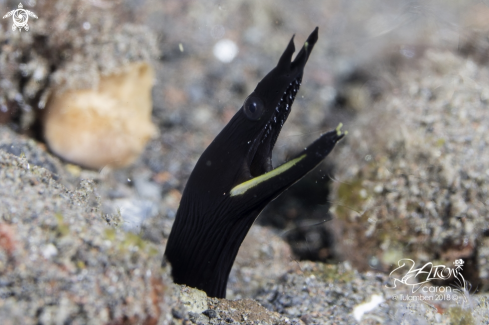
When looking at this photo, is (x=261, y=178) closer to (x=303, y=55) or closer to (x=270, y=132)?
(x=270, y=132)

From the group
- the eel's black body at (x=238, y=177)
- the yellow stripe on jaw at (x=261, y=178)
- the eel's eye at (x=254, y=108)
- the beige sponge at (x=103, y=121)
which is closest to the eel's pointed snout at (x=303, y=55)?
the eel's black body at (x=238, y=177)

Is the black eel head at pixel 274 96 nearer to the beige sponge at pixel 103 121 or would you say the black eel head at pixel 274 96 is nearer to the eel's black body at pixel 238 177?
the eel's black body at pixel 238 177

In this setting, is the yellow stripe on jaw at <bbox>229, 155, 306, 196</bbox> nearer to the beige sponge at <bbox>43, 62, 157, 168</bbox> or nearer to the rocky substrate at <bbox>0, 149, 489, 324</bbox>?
the rocky substrate at <bbox>0, 149, 489, 324</bbox>

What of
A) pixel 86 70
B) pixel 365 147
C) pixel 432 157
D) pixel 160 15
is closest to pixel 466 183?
pixel 432 157

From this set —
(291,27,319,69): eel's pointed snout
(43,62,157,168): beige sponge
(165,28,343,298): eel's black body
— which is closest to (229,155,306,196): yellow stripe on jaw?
(165,28,343,298): eel's black body

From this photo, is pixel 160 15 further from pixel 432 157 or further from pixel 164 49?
pixel 432 157
